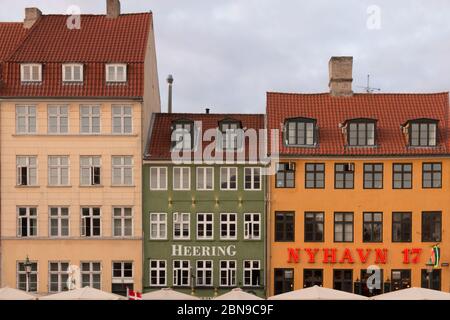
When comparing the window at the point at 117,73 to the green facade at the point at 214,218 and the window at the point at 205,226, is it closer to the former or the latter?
the green facade at the point at 214,218

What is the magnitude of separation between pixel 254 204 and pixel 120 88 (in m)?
10.3

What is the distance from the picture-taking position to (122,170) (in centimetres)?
3616

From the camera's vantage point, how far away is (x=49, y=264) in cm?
3606

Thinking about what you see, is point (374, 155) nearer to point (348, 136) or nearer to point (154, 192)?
point (348, 136)

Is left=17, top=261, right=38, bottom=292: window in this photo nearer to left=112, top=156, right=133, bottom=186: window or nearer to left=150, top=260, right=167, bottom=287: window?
left=150, top=260, right=167, bottom=287: window

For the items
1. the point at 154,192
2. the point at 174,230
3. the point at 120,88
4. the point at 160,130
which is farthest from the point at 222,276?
the point at 120,88

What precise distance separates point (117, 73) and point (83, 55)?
247 centimetres

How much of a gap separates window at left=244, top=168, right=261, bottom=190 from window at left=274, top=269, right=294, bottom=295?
16.4 ft

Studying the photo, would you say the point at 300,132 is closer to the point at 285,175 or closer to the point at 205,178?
the point at 285,175

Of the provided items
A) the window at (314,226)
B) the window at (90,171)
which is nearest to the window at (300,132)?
the window at (314,226)

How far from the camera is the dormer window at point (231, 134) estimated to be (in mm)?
37031

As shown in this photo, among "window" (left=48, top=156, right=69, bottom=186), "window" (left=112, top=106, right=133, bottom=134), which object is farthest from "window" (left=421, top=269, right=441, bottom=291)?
"window" (left=48, top=156, right=69, bottom=186)

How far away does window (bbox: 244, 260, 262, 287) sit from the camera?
36.2 metres

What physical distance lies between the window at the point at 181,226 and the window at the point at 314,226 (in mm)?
6850
